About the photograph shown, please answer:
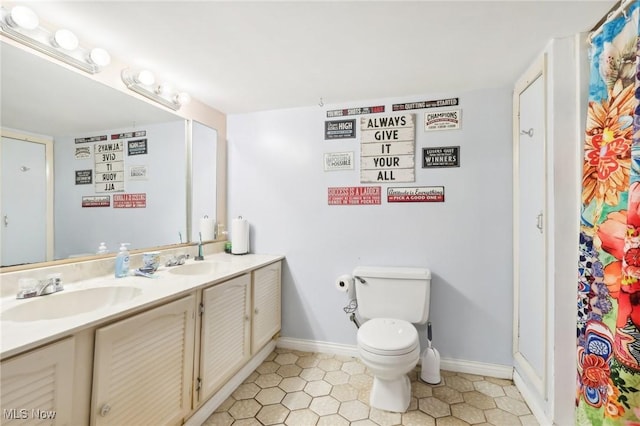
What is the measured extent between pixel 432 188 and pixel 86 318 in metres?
2.05

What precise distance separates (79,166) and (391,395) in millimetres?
2177

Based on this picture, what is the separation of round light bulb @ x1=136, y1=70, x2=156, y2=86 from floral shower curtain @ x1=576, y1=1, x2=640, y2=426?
233 centimetres

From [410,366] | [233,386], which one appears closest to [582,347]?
[410,366]

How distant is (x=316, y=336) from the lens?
236 cm

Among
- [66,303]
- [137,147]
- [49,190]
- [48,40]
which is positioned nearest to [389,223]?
[137,147]

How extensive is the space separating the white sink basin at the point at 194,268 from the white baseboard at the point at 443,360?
887 mm

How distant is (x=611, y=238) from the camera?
3.79 ft

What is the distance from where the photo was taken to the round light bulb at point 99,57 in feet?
4.82

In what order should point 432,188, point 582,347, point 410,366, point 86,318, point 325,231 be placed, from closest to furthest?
1. point 86,318
2. point 582,347
3. point 410,366
4. point 432,188
5. point 325,231

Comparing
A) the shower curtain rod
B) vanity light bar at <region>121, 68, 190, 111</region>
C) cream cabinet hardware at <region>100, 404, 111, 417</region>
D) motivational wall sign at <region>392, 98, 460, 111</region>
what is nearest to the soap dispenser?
cream cabinet hardware at <region>100, 404, 111, 417</region>

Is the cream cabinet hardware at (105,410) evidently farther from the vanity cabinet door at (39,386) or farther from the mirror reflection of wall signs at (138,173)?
the mirror reflection of wall signs at (138,173)

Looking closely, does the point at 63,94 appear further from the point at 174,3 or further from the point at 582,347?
the point at 582,347

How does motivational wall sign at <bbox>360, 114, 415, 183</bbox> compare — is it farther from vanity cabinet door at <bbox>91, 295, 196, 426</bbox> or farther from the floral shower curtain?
vanity cabinet door at <bbox>91, 295, 196, 426</bbox>

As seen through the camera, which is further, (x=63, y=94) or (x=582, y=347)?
(x=63, y=94)
